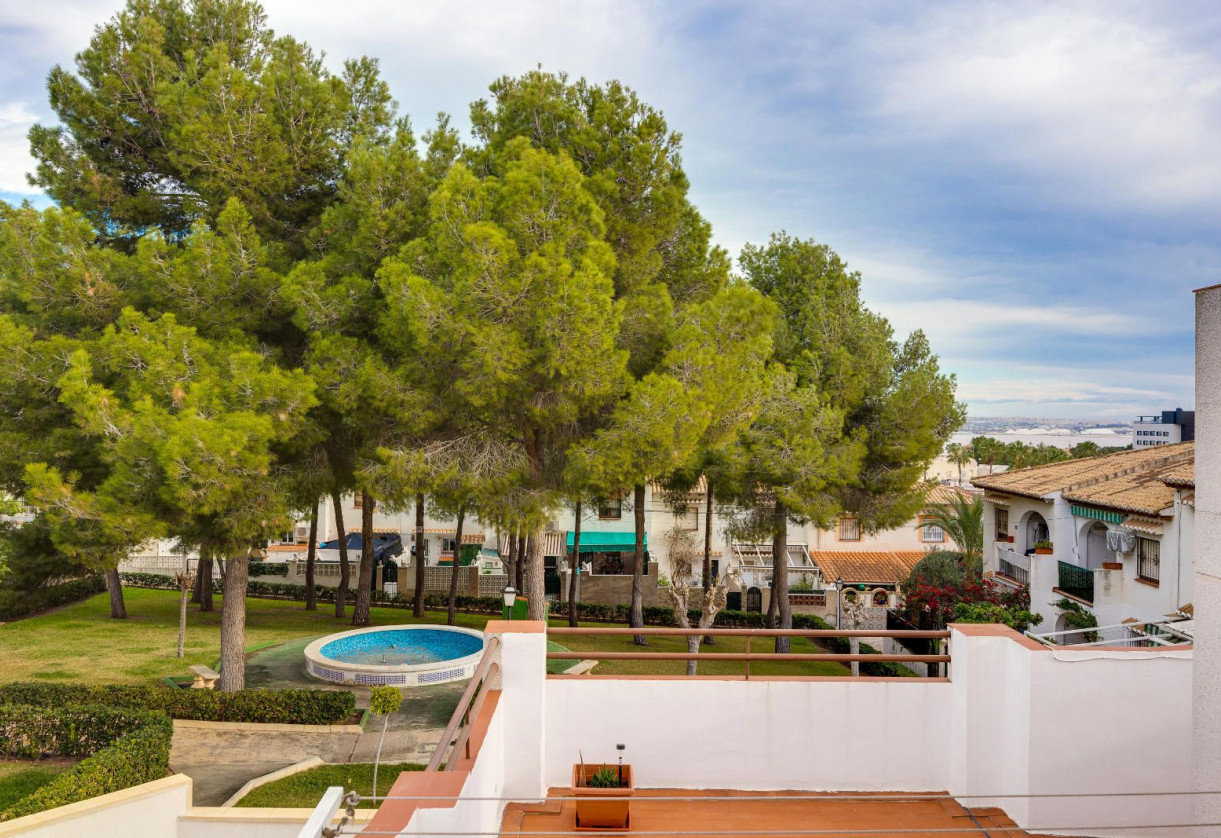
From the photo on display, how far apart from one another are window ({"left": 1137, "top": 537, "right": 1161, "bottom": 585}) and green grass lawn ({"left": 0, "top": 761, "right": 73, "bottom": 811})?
1789cm

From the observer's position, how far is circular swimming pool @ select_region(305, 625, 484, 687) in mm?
18938

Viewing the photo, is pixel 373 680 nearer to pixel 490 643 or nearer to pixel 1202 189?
pixel 490 643

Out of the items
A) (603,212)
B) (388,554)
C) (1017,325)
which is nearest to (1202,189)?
(603,212)

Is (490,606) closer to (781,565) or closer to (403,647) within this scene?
(403,647)

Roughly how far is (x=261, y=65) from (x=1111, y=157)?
2090cm

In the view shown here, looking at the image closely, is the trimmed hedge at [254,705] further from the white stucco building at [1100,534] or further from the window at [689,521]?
the window at [689,521]

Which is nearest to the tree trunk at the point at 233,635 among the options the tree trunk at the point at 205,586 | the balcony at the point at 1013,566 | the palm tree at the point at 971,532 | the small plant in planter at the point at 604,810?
the small plant in planter at the point at 604,810

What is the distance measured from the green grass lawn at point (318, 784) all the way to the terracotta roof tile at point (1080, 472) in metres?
19.8

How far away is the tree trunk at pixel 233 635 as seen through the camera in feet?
56.6

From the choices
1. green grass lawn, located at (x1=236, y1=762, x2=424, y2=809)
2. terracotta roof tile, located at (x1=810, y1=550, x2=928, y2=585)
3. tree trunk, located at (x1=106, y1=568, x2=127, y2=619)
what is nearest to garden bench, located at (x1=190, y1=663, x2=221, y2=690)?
green grass lawn, located at (x1=236, y1=762, x2=424, y2=809)

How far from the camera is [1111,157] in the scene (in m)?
21.6

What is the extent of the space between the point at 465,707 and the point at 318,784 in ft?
33.0

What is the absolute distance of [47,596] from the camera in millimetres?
29266

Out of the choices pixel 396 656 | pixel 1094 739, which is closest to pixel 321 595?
pixel 396 656
